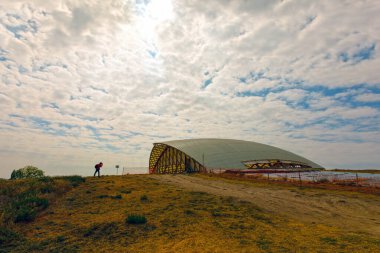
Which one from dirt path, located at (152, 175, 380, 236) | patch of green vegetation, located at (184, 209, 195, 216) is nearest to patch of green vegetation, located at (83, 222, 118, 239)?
patch of green vegetation, located at (184, 209, 195, 216)

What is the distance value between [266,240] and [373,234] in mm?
4867

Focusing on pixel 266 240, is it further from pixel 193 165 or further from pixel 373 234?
pixel 193 165

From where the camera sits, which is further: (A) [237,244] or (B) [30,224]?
(B) [30,224]

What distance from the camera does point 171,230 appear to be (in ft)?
33.0

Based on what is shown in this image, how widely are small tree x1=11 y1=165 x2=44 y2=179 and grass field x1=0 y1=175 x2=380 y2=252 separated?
1548 inches

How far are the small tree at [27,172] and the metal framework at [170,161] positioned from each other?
30.9m

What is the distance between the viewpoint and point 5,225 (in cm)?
1066

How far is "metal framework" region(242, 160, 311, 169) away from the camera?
2012 inches

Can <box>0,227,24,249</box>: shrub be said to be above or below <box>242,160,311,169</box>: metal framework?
below

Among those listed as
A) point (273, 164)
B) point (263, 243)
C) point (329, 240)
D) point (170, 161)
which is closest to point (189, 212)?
point (263, 243)

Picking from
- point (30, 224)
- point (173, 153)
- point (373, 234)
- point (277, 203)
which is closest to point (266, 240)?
point (373, 234)

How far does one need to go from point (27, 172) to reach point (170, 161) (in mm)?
36002

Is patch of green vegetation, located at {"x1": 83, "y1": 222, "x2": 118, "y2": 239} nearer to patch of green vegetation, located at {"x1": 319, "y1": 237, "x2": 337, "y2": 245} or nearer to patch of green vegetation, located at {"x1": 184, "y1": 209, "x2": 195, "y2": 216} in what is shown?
patch of green vegetation, located at {"x1": 184, "y1": 209, "x2": 195, "y2": 216}

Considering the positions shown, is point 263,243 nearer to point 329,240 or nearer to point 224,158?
point 329,240
